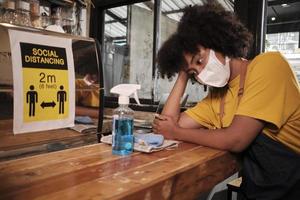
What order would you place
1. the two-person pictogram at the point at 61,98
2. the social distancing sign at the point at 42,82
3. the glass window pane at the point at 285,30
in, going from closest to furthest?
the social distancing sign at the point at 42,82
the two-person pictogram at the point at 61,98
the glass window pane at the point at 285,30

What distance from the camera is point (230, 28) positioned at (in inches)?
52.6

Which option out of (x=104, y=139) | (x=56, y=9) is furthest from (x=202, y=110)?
(x=56, y=9)

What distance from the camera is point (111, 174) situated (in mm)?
743

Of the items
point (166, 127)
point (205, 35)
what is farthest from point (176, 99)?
point (205, 35)

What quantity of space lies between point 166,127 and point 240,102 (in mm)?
334

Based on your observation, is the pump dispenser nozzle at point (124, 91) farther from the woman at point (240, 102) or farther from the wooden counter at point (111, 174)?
the woman at point (240, 102)

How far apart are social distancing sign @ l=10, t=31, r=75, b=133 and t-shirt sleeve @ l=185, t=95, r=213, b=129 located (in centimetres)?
65

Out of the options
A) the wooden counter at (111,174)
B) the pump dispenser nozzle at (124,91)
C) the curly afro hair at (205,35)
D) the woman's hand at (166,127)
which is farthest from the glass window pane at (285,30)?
the pump dispenser nozzle at (124,91)

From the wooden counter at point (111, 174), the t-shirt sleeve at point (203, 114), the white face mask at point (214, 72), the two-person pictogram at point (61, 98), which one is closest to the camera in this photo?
the wooden counter at point (111, 174)

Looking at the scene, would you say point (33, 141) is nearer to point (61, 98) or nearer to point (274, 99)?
point (61, 98)

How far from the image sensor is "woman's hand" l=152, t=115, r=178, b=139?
50.0 inches

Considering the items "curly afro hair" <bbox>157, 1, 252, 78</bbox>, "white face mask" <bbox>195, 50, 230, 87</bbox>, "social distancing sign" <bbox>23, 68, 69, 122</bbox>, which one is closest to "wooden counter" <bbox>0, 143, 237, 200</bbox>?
"social distancing sign" <bbox>23, 68, 69, 122</bbox>

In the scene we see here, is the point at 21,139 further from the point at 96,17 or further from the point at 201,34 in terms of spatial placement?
the point at 96,17

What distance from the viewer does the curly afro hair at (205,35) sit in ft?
4.20
